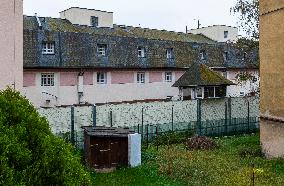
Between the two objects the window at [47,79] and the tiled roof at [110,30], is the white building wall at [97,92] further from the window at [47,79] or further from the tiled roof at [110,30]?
the tiled roof at [110,30]

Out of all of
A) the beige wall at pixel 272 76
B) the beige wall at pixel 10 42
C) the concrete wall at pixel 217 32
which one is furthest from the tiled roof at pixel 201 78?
the concrete wall at pixel 217 32

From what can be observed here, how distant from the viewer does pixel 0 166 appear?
3871mm

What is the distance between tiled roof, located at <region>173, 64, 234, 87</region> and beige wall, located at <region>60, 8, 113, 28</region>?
60.1 ft

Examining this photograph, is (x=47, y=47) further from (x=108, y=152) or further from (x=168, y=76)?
(x=108, y=152)

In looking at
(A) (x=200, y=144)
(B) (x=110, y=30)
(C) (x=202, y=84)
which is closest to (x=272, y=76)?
(A) (x=200, y=144)

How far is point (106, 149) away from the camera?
14398 millimetres

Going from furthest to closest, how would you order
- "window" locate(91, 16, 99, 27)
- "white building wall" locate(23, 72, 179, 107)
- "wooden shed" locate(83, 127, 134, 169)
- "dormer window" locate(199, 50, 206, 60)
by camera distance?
"window" locate(91, 16, 99, 27) < "dormer window" locate(199, 50, 206, 60) < "white building wall" locate(23, 72, 179, 107) < "wooden shed" locate(83, 127, 134, 169)

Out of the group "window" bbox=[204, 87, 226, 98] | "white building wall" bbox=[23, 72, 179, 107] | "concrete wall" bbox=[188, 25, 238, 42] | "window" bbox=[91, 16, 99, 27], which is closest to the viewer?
"window" bbox=[204, 87, 226, 98]

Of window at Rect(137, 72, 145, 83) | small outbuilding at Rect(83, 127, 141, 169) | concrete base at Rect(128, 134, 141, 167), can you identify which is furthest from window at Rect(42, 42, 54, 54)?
concrete base at Rect(128, 134, 141, 167)

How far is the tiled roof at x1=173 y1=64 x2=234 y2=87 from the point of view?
29016mm

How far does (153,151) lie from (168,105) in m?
4.91

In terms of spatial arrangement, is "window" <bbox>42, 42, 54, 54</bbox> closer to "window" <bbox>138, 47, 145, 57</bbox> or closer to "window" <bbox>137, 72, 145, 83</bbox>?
"window" <bbox>138, 47, 145, 57</bbox>

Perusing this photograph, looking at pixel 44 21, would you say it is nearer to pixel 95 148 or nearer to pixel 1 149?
pixel 95 148

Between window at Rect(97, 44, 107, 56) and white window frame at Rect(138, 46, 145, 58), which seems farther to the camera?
white window frame at Rect(138, 46, 145, 58)
